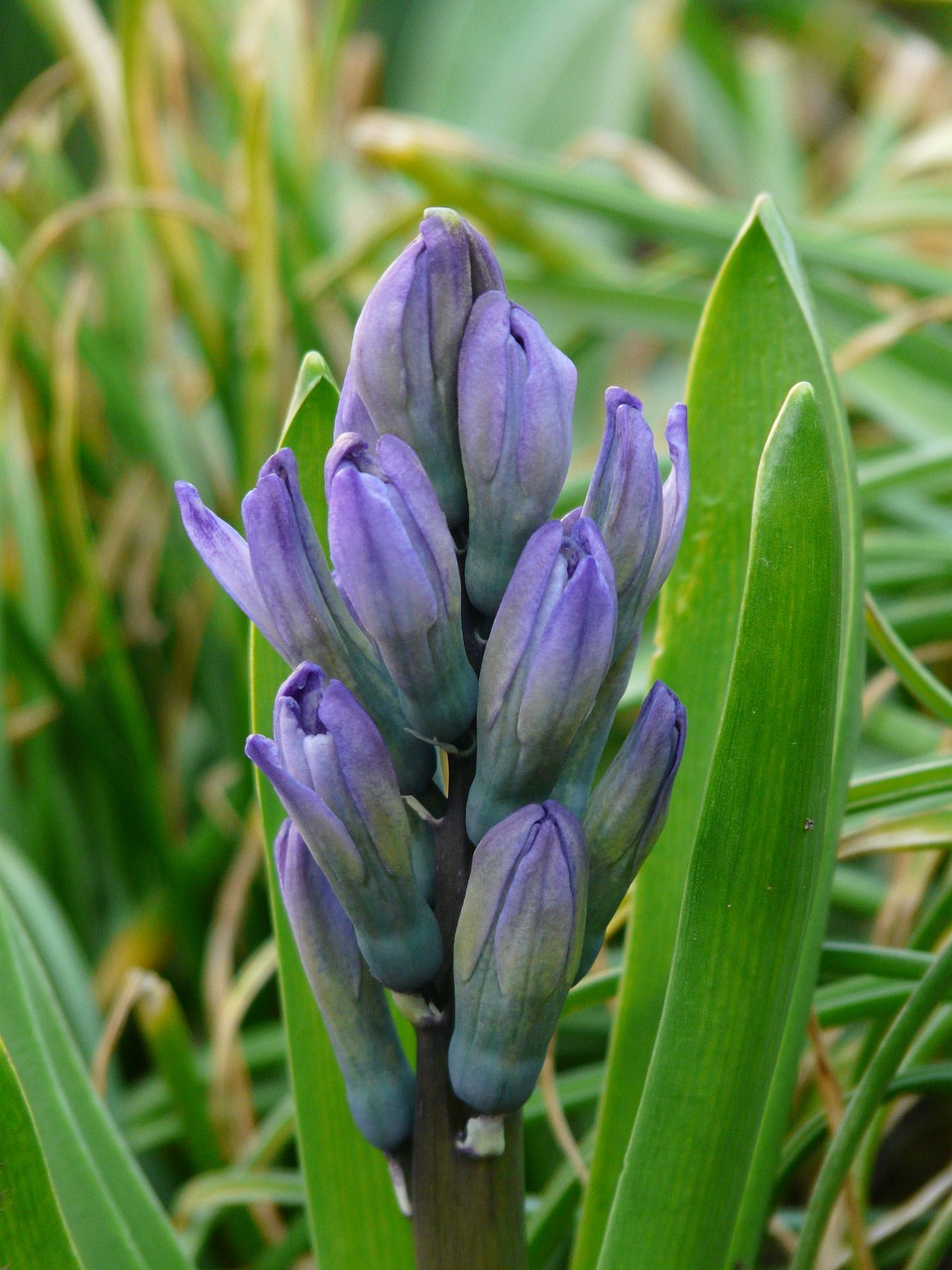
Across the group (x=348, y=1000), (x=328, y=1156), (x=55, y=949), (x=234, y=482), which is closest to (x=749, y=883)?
(x=348, y=1000)

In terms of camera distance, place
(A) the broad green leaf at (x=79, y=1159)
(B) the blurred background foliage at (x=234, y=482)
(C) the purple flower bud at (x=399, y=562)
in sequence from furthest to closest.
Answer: (B) the blurred background foliage at (x=234, y=482)
(A) the broad green leaf at (x=79, y=1159)
(C) the purple flower bud at (x=399, y=562)

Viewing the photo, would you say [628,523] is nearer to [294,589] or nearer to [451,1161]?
[294,589]

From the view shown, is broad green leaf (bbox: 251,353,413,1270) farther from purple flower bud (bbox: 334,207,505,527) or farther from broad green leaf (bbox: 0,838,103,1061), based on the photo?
broad green leaf (bbox: 0,838,103,1061)

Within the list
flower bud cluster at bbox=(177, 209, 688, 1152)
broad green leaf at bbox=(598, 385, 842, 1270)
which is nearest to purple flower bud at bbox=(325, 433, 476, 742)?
flower bud cluster at bbox=(177, 209, 688, 1152)

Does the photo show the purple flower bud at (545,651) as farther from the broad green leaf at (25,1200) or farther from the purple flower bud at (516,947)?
the broad green leaf at (25,1200)

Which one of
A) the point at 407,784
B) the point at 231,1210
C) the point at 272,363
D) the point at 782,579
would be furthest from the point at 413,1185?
the point at 272,363

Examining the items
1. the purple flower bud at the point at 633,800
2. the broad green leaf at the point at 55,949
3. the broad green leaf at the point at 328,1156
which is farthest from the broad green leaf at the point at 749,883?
the broad green leaf at the point at 55,949

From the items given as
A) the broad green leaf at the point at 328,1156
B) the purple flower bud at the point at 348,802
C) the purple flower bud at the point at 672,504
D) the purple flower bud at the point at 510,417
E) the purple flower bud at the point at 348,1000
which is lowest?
the broad green leaf at the point at 328,1156
